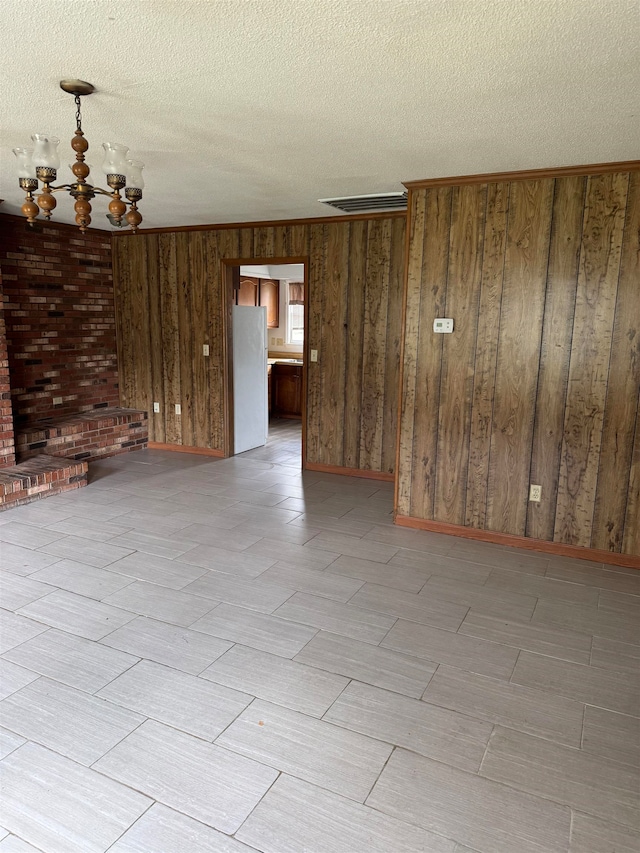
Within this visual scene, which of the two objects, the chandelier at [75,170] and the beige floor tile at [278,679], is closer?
the beige floor tile at [278,679]

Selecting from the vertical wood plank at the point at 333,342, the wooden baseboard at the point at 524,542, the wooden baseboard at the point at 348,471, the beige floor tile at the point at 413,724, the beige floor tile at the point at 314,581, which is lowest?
the beige floor tile at the point at 413,724

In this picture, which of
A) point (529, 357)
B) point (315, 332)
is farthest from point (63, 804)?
point (315, 332)

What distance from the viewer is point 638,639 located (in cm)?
275

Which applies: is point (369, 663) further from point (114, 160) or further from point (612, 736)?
point (114, 160)

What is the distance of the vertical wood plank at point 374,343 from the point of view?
195 inches

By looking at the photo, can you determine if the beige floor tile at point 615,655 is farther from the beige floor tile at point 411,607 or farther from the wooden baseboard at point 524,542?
the wooden baseboard at point 524,542

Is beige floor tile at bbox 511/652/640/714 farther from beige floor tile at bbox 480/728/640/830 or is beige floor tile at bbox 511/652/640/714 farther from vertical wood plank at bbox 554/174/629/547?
vertical wood plank at bbox 554/174/629/547

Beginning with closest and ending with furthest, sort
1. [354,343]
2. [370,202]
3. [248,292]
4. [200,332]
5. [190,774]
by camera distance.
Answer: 1. [190,774]
2. [370,202]
3. [354,343]
4. [200,332]
5. [248,292]

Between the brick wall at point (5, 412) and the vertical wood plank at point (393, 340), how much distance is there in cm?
326

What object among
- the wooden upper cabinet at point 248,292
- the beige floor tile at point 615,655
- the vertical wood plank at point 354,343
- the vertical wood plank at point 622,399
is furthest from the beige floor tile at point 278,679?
the wooden upper cabinet at point 248,292

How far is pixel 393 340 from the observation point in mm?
5031

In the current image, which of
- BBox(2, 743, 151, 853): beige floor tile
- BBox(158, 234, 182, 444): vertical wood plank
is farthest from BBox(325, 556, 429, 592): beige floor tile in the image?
BBox(158, 234, 182, 444): vertical wood plank

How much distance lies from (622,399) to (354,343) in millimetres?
2386

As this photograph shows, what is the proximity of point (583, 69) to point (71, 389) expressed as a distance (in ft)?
17.7
